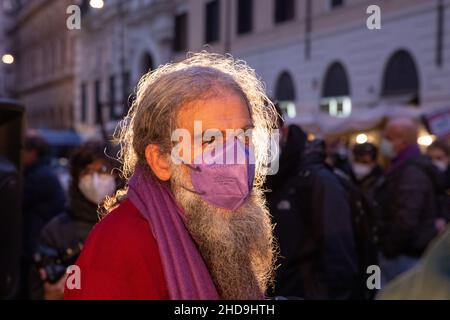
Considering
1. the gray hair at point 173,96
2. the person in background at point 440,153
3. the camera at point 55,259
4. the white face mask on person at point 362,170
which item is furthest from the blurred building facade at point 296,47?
the gray hair at point 173,96

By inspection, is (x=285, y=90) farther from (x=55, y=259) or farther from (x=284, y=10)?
(x=55, y=259)

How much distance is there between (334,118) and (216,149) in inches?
431

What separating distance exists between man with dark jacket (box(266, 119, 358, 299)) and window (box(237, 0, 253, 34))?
20.1m

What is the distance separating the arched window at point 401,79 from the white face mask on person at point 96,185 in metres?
13.0

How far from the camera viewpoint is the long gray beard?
1761 millimetres

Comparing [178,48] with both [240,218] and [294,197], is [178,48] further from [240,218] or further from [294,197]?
[240,218]

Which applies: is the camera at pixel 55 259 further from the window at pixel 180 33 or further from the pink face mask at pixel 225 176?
the window at pixel 180 33

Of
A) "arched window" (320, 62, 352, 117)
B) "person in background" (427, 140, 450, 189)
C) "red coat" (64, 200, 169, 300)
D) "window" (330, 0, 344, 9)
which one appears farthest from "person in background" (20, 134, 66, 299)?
"window" (330, 0, 344, 9)

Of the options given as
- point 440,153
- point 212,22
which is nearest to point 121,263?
point 440,153

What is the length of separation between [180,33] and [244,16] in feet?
18.1

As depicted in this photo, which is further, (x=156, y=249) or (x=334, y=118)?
(x=334, y=118)

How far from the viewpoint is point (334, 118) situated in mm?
12570
